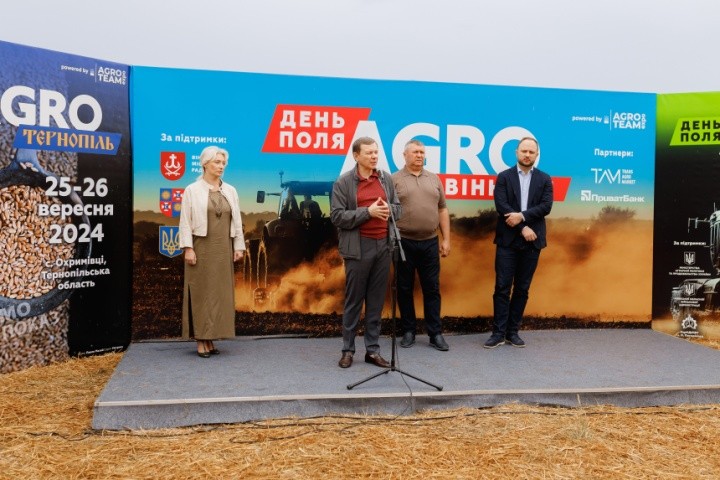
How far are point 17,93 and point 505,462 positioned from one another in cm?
454

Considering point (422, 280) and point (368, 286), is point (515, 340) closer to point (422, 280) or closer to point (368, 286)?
point (422, 280)

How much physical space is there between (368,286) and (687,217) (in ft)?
12.2

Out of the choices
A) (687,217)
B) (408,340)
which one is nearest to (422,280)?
(408,340)

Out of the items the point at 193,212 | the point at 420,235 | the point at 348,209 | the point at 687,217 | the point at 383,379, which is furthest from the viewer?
the point at 687,217

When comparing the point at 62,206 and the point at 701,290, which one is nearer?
the point at 62,206

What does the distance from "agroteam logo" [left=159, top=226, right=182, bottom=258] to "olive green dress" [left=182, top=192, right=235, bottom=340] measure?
29.9 inches

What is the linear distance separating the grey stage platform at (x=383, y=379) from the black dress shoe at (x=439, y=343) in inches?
4.1

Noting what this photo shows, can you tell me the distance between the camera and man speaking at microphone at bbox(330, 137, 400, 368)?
14.7 feet

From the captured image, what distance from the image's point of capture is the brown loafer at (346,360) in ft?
15.4

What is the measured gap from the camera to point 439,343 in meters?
5.37

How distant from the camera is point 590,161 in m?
6.29

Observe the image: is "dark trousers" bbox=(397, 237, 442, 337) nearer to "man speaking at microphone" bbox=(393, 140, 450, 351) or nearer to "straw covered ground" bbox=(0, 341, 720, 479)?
"man speaking at microphone" bbox=(393, 140, 450, 351)

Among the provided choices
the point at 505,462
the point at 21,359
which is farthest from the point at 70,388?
the point at 505,462

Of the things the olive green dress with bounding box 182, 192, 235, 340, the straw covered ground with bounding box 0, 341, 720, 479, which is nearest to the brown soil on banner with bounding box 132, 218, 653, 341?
the olive green dress with bounding box 182, 192, 235, 340
